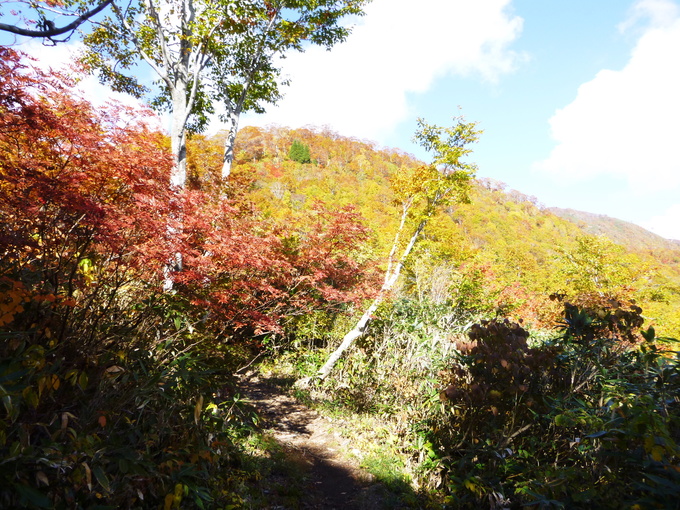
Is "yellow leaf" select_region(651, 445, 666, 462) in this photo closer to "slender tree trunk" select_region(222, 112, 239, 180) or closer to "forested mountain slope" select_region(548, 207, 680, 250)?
"slender tree trunk" select_region(222, 112, 239, 180)

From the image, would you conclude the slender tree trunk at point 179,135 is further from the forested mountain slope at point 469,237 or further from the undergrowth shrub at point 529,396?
the undergrowth shrub at point 529,396

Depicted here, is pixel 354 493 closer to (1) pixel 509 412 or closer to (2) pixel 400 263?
(1) pixel 509 412

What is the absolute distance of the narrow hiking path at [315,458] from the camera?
3.79 metres

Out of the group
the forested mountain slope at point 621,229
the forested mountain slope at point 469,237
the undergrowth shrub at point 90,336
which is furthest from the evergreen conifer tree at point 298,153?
the forested mountain slope at point 621,229

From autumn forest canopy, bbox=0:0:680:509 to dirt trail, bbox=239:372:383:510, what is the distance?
383 mm

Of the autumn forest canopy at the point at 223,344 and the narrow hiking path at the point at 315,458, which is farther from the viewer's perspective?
the narrow hiking path at the point at 315,458

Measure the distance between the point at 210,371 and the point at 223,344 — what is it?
2.33m

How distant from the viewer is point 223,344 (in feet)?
15.9

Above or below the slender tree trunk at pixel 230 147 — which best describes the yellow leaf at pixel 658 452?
below

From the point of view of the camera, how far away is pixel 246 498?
3.17 m

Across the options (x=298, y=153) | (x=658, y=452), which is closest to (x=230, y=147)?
(x=658, y=452)

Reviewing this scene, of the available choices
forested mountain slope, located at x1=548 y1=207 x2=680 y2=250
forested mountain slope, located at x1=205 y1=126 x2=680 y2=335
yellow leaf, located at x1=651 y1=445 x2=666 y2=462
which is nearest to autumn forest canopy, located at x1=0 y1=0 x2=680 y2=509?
yellow leaf, located at x1=651 y1=445 x2=666 y2=462

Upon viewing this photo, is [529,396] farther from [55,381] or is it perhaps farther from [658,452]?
[55,381]

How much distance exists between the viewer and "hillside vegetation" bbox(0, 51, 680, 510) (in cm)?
183
